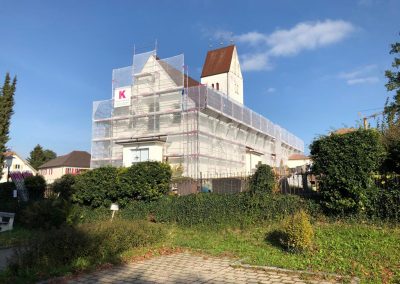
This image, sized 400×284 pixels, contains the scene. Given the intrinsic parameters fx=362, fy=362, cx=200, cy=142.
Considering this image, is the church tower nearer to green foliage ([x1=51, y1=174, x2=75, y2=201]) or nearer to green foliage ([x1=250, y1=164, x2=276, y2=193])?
green foliage ([x1=51, y1=174, x2=75, y2=201])

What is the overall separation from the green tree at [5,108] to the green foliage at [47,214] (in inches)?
457

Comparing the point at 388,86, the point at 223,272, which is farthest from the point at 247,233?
the point at 388,86

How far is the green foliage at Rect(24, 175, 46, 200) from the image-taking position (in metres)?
21.0

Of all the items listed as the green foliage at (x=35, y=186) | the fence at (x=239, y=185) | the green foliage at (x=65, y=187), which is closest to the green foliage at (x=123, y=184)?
the green foliage at (x=65, y=187)

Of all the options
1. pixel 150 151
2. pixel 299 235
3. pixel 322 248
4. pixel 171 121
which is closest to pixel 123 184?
pixel 299 235

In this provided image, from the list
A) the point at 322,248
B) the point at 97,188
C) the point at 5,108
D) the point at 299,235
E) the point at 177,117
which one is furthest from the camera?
the point at 177,117

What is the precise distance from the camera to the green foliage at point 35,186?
21.0 meters

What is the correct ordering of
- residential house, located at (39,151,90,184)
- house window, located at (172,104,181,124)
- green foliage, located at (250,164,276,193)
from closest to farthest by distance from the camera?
green foliage, located at (250,164,276,193), house window, located at (172,104,181,124), residential house, located at (39,151,90,184)

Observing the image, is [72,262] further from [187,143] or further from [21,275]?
[187,143]

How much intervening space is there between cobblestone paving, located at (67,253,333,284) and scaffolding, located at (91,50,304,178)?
75.1 ft

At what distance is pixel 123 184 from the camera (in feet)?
55.2

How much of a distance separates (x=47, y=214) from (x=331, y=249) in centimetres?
1200

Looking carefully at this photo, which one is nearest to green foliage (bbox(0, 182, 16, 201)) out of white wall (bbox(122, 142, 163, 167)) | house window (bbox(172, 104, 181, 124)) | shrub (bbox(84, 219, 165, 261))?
white wall (bbox(122, 142, 163, 167))

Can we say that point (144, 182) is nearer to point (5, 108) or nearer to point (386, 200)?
point (386, 200)
